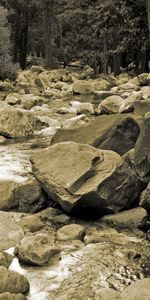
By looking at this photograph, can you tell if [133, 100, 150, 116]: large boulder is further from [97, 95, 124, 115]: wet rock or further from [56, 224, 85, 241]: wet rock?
[56, 224, 85, 241]: wet rock

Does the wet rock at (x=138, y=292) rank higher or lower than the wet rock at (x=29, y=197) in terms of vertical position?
higher

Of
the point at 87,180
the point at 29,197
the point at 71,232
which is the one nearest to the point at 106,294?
the point at 71,232

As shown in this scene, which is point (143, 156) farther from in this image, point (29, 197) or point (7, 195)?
point (7, 195)

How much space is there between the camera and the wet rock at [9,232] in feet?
23.0

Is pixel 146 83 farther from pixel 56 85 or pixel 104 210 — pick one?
pixel 104 210

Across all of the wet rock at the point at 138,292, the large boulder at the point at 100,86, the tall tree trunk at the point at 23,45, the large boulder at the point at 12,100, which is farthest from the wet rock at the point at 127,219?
the tall tree trunk at the point at 23,45

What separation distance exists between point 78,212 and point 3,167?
3.80 metres

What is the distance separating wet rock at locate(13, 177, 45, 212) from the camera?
27.9ft

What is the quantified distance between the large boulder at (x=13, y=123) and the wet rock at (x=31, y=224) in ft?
24.2

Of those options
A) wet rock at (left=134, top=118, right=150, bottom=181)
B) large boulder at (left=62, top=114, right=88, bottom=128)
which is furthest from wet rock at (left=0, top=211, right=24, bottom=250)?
large boulder at (left=62, top=114, right=88, bottom=128)

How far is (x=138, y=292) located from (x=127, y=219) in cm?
265

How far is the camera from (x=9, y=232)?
292 inches

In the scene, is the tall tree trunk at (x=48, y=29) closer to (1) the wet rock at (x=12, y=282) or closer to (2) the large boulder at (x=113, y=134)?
(2) the large boulder at (x=113, y=134)

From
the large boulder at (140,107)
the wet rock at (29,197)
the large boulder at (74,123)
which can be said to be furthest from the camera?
the large boulder at (140,107)
